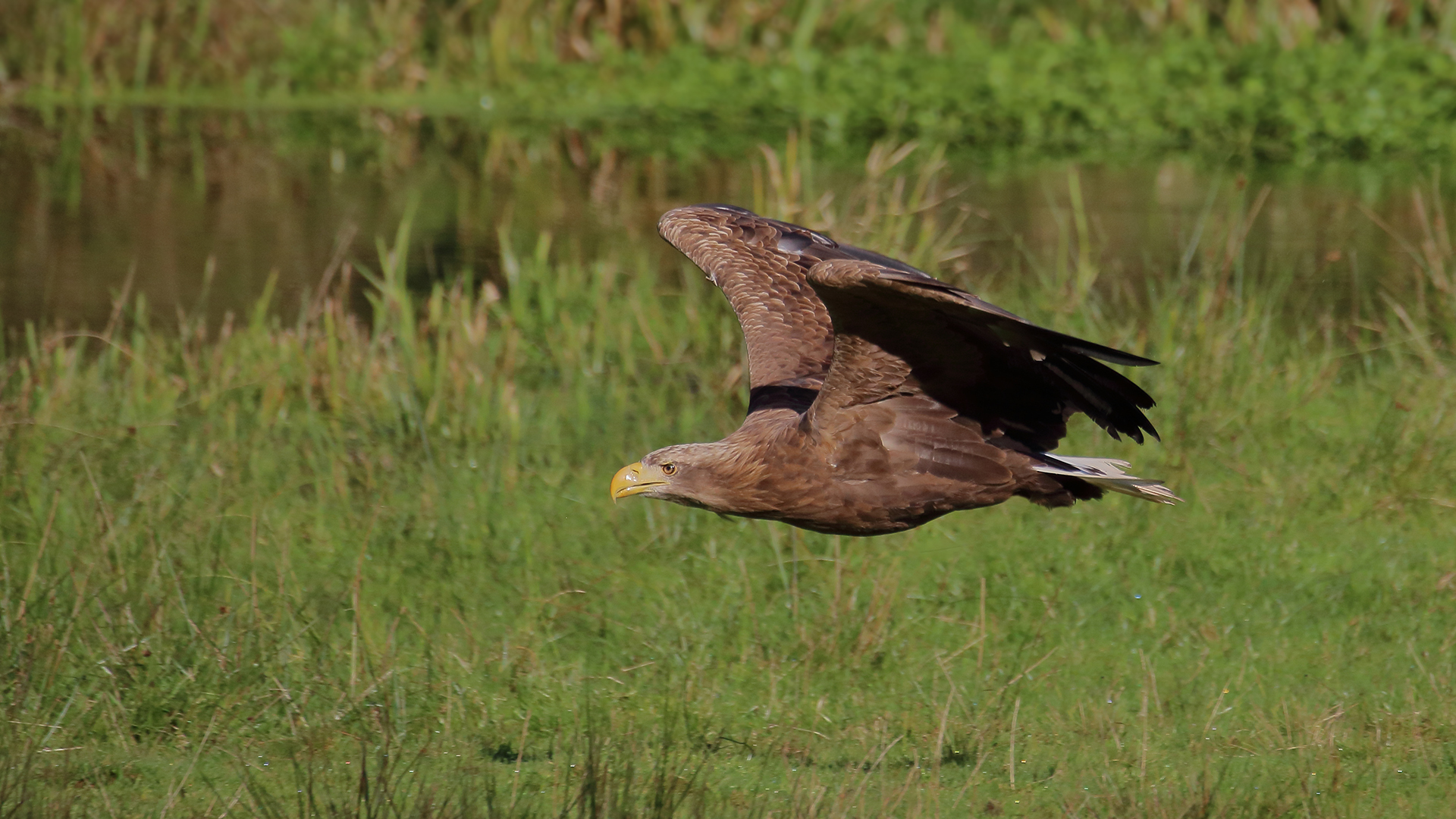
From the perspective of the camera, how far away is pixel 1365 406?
26.9 feet

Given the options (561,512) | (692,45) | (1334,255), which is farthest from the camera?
(692,45)

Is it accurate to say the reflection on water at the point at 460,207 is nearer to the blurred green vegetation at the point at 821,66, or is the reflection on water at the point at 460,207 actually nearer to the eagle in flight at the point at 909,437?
the blurred green vegetation at the point at 821,66

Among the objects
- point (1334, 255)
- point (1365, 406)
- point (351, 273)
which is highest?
point (1334, 255)

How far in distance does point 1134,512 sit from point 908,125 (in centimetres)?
821

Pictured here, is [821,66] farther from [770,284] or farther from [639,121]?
[770,284]

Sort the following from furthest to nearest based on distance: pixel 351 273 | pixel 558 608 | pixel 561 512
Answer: pixel 351 273, pixel 561 512, pixel 558 608

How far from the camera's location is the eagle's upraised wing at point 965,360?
424 cm

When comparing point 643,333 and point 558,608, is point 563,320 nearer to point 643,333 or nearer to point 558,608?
point 643,333

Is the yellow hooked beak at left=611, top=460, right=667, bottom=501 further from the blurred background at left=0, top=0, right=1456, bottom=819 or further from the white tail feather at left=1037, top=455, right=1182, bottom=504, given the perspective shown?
the white tail feather at left=1037, top=455, right=1182, bottom=504

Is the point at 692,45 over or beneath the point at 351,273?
over

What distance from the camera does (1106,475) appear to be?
4.82m

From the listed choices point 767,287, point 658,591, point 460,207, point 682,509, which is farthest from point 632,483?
point 460,207

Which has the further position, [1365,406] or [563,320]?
[563,320]

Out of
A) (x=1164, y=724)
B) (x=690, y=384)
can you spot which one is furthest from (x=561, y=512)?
(x=1164, y=724)
